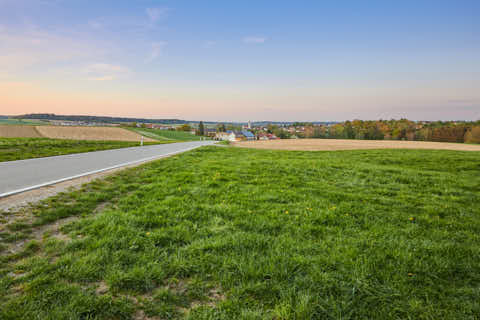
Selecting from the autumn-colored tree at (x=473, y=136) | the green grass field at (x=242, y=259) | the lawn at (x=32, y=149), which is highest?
the autumn-colored tree at (x=473, y=136)

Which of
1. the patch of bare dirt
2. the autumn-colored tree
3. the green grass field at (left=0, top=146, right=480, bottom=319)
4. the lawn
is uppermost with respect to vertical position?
the autumn-colored tree

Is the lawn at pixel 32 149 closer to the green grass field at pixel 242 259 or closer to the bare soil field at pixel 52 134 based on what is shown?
the green grass field at pixel 242 259

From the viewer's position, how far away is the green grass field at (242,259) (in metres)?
2.33

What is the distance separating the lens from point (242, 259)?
10.2 ft

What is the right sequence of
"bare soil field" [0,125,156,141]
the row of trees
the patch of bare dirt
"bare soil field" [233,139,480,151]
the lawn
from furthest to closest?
the row of trees, the patch of bare dirt, "bare soil field" [0,125,156,141], "bare soil field" [233,139,480,151], the lawn

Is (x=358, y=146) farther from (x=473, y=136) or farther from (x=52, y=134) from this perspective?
(x=52, y=134)

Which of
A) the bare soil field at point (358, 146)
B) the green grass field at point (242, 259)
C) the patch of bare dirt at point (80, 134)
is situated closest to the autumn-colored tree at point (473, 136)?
the bare soil field at point (358, 146)

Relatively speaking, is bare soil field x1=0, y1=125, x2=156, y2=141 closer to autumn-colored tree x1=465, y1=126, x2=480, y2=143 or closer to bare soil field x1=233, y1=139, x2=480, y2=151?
bare soil field x1=233, y1=139, x2=480, y2=151

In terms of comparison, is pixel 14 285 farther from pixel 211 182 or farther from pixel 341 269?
pixel 211 182

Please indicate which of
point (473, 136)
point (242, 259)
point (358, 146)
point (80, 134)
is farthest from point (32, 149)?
point (473, 136)

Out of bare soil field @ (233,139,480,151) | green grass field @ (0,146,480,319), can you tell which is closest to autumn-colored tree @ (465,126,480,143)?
bare soil field @ (233,139,480,151)

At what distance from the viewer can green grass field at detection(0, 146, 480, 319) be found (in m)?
2.33

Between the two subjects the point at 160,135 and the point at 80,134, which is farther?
the point at 160,135

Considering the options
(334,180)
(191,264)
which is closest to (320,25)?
(334,180)
